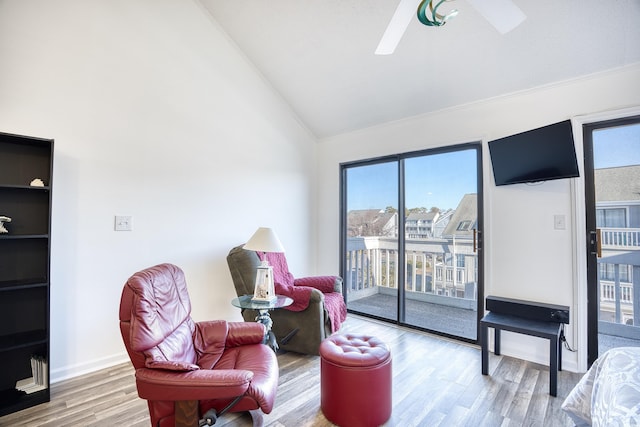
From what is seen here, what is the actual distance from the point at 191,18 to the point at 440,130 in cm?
288

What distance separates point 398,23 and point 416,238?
2.40 metres

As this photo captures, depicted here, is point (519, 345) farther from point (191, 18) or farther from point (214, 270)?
point (191, 18)

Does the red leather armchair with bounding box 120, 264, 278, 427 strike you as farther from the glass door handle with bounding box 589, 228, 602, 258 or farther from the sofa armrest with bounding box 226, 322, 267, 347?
the glass door handle with bounding box 589, 228, 602, 258

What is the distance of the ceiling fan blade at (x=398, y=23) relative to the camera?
1.55m

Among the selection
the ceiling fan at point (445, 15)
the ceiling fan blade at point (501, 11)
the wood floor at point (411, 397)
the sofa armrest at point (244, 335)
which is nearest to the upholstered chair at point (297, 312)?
the wood floor at point (411, 397)

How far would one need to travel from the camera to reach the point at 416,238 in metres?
3.52

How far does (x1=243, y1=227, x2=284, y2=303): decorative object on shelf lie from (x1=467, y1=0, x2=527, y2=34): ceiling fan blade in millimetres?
2078

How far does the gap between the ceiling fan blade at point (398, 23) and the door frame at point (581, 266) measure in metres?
1.88

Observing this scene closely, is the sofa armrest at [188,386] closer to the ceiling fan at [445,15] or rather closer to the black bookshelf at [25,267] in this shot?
the black bookshelf at [25,267]

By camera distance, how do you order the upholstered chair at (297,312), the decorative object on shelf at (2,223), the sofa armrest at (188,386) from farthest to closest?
the upholstered chair at (297,312), the decorative object on shelf at (2,223), the sofa armrest at (188,386)

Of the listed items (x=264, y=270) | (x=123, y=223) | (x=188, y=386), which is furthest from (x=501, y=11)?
(x=123, y=223)

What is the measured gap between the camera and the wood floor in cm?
185

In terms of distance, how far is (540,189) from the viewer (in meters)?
2.66

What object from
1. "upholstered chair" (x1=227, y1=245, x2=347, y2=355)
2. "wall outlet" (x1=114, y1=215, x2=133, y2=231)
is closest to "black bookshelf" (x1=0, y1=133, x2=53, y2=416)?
"wall outlet" (x1=114, y1=215, x2=133, y2=231)
